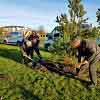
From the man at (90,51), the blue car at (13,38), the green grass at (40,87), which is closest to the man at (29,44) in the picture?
the green grass at (40,87)

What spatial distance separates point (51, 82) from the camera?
443 inches

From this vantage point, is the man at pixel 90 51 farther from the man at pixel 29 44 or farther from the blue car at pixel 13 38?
the blue car at pixel 13 38

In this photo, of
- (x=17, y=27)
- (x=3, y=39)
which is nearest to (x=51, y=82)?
(x=3, y=39)

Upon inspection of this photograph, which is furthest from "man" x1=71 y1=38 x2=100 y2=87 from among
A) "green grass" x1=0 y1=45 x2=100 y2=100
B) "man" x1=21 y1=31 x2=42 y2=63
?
"man" x1=21 y1=31 x2=42 y2=63

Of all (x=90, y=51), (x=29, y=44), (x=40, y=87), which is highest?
(x=90, y=51)

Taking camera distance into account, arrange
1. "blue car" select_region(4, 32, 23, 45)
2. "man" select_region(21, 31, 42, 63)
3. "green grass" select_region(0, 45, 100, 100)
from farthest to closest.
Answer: "blue car" select_region(4, 32, 23, 45), "man" select_region(21, 31, 42, 63), "green grass" select_region(0, 45, 100, 100)

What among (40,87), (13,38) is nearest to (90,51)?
(40,87)

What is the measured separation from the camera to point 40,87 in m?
10.4

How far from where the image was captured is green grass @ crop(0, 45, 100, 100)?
934 centimetres

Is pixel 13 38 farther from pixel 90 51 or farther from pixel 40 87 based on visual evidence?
pixel 90 51

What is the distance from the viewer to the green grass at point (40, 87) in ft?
30.7

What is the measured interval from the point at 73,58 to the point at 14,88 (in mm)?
5962

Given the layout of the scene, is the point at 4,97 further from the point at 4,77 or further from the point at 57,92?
the point at 4,77

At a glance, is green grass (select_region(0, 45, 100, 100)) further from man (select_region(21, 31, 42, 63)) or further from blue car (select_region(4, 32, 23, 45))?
blue car (select_region(4, 32, 23, 45))
